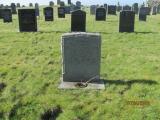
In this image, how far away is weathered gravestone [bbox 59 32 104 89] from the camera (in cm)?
835

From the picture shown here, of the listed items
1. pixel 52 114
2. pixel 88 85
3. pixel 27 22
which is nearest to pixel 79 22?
pixel 27 22

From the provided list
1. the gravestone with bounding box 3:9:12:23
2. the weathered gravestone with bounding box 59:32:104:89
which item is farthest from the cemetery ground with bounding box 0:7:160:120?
the gravestone with bounding box 3:9:12:23

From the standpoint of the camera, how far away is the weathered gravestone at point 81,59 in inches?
329

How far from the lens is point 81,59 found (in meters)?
8.48

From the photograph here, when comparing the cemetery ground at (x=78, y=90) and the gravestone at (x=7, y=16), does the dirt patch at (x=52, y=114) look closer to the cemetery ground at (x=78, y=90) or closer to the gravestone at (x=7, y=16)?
the cemetery ground at (x=78, y=90)

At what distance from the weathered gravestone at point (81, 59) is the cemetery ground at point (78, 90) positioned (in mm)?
375

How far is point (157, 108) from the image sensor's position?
677 centimetres

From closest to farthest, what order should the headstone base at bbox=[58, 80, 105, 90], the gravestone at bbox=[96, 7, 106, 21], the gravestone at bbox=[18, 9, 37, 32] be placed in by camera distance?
1. the headstone base at bbox=[58, 80, 105, 90]
2. the gravestone at bbox=[18, 9, 37, 32]
3. the gravestone at bbox=[96, 7, 106, 21]

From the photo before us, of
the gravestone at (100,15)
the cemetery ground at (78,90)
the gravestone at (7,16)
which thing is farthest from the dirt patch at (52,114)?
the gravestone at (100,15)

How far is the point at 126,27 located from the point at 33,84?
37.6 ft

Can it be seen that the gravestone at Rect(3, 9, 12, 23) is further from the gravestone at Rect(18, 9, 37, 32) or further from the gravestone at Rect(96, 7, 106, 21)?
the gravestone at Rect(96, 7, 106, 21)

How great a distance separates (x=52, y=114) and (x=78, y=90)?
4.85 feet

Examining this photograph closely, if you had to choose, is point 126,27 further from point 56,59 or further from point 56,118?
point 56,118

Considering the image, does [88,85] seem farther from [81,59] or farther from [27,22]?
[27,22]
